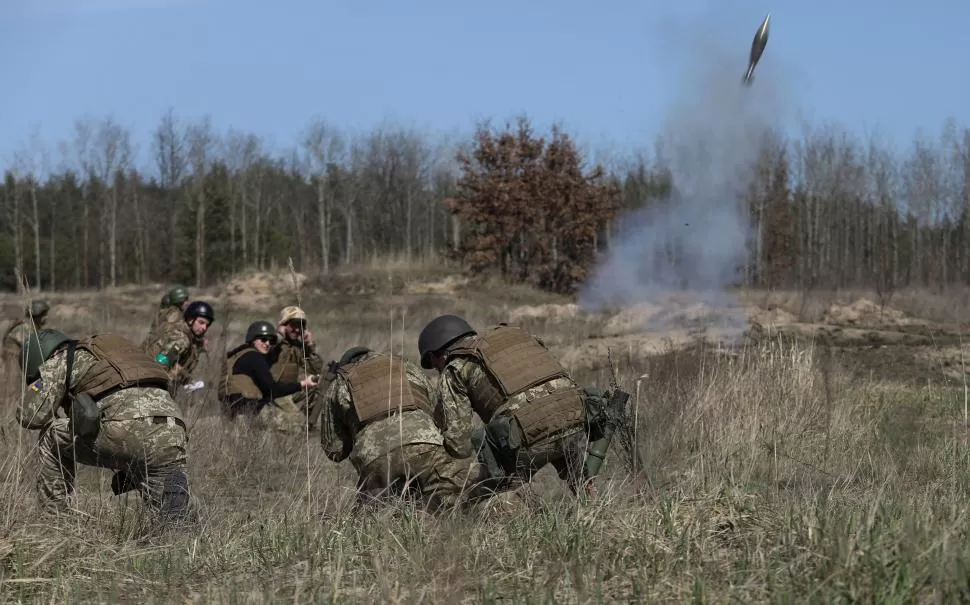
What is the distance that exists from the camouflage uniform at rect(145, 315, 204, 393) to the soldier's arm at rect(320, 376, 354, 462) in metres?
4.14

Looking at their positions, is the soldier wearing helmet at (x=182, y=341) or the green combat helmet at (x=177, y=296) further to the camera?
the green combat helmet at (x=177, y=296)

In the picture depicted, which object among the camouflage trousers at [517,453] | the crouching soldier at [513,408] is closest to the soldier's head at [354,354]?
the crouching soldier at [513,408]

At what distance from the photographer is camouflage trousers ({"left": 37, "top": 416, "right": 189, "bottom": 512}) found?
234 inches

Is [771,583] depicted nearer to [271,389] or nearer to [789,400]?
[789,400]

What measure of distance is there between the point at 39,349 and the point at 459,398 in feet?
8.11

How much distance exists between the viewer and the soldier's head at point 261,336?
410 inches

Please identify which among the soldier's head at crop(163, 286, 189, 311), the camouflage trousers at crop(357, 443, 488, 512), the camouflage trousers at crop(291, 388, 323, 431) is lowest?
the camouflage trousers at crop(291, 388, 323, 431)

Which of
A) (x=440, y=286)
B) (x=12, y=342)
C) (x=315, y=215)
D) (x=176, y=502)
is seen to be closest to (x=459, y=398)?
(x=176, y=502)

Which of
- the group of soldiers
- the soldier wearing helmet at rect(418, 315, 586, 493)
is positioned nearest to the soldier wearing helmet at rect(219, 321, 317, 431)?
the group of soldiers

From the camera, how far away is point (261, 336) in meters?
10.4

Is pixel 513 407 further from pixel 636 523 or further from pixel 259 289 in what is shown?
pixel 259 289

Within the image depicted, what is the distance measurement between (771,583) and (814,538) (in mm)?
361

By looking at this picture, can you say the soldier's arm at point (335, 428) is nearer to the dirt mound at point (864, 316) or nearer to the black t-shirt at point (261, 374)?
the black t-shirt at point (261, 374)

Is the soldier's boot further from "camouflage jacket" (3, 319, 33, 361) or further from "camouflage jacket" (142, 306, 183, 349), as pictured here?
"camouflage jacket" (3, 319, 33, 361)
